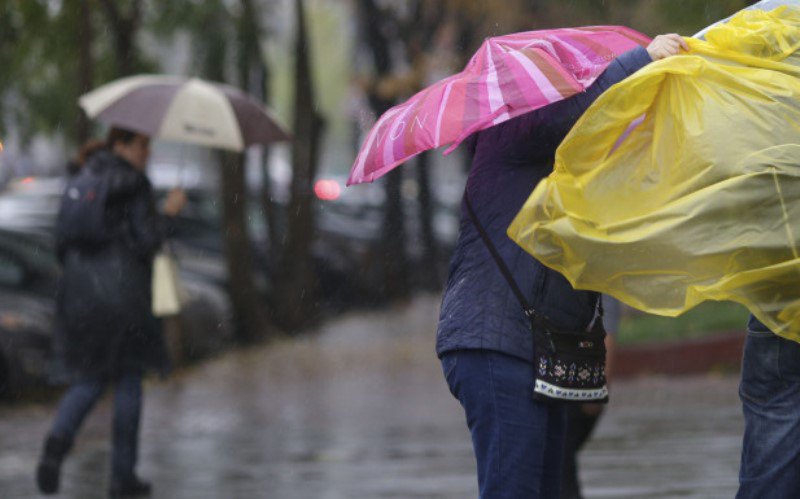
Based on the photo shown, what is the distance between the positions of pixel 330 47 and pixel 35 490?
56.5 metres

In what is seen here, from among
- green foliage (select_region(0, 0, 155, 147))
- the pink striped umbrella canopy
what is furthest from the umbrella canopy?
green foliage (select_region(0, 0, 155, 147))

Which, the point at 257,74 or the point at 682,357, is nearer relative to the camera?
the point at 682,357

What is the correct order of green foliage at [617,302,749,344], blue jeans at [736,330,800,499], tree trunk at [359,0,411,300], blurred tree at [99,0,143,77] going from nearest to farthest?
blue jeans at [736,330,800,499]
green foliage at [617,302,749,344]
blurred tree at [99,0,143,77]
tree trunk at [359,0,411,300]

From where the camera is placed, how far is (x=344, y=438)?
10641 millimetres

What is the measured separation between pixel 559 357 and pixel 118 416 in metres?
4.15

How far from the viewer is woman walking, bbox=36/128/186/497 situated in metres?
7.95

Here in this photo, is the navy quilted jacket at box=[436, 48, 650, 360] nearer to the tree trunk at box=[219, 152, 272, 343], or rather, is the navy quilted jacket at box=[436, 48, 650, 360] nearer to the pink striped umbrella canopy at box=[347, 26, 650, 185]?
the pink striped umbrella canopy at box=[347, 26, 650, 185]

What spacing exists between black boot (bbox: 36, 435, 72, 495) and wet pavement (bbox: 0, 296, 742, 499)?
0.50 metres

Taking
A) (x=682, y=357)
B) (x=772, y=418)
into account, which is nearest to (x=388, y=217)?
(x=682, y=357)

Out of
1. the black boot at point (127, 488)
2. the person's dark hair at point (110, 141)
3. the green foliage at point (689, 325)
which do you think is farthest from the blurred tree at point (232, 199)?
the black boot at point (127, 488)

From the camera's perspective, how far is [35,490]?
8.53 m

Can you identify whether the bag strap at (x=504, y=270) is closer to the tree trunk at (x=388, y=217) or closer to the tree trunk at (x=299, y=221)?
the tree trunk at (x=299, y=221)

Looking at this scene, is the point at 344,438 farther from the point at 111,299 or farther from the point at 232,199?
the point at 232,199

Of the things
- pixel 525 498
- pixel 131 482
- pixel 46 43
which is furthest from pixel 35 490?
pixel 46 43
